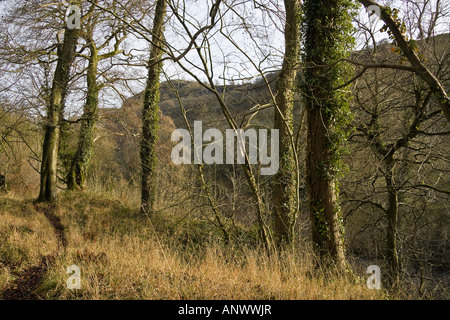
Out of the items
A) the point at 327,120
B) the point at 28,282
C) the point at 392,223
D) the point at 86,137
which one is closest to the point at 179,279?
the point at 28,282

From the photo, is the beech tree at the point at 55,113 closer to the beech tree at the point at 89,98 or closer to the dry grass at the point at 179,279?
the beech tree at the point at 89,98

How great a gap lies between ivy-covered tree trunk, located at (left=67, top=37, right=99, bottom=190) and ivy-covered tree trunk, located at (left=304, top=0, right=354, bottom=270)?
8.44 m

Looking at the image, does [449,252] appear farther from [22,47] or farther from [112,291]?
[22,47]

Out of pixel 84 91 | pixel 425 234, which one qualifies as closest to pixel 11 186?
pixel 84 91

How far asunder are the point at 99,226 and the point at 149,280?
22.8 ft

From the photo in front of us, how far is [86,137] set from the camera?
1324 cm

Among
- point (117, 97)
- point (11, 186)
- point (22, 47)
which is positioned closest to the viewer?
point (22, 47)

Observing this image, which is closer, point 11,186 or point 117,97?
point 117,97

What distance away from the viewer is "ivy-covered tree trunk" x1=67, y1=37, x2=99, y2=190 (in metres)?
12.2

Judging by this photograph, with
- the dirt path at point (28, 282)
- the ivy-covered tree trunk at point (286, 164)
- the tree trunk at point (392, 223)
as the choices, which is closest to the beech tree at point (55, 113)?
the dirt path at point (28, 282)

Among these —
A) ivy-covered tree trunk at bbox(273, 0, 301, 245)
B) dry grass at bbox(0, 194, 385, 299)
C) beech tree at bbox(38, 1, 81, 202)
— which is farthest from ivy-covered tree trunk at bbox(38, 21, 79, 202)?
ivy-covered tree trunk at bbox(273, 0, 301, 245)

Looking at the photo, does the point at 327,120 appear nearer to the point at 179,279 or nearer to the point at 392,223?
the point at 179,279
